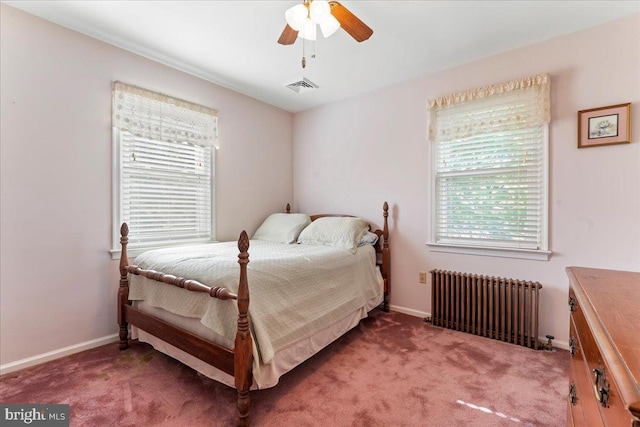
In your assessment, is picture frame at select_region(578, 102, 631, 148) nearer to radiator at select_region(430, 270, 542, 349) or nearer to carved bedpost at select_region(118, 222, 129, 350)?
radiator at select_region(430, 270, 542, 349)

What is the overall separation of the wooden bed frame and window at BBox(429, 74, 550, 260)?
211 centimetres

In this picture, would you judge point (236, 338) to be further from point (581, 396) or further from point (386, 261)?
point (386, 261)

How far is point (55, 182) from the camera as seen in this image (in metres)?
2.19

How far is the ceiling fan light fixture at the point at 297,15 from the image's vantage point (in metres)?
1.62

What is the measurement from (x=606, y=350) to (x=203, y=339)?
5.75 ft

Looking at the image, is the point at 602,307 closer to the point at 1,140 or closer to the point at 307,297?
the point at 307,297

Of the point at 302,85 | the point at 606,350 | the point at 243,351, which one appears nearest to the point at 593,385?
the point at 606,350

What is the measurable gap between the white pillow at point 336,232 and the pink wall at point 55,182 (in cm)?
180

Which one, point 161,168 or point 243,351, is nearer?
point 243,351

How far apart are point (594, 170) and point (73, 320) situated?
4.18 metres

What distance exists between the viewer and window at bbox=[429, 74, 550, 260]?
2451 mm

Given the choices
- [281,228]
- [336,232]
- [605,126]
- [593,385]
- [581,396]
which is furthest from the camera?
[281,228]

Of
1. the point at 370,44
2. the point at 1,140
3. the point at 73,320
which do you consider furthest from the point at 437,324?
the point at 1,140

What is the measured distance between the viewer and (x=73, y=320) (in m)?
2.29
